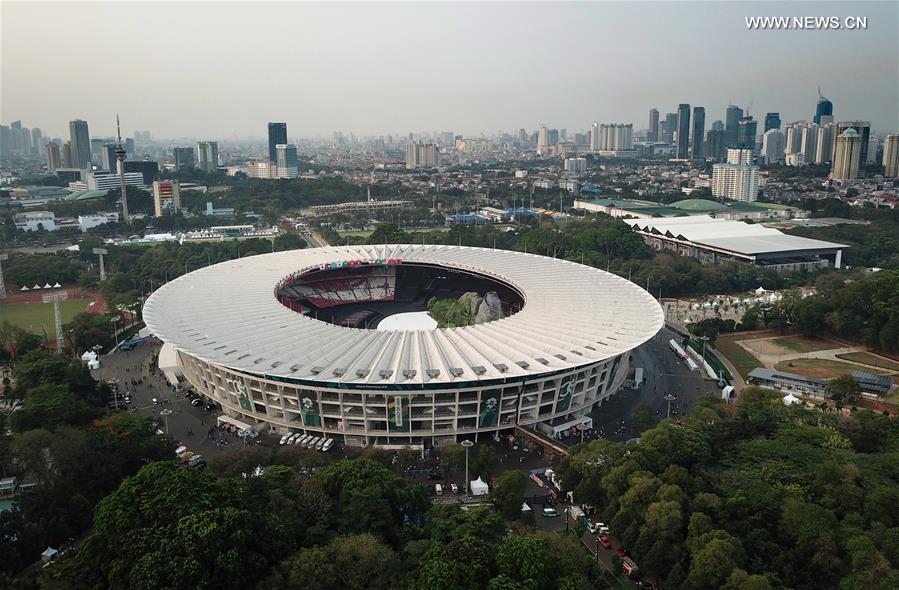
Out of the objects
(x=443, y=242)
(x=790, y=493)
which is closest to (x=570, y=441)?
(x=790, y=493)

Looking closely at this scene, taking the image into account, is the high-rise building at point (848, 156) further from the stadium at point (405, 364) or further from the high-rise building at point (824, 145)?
the stadium at point (405, 364)

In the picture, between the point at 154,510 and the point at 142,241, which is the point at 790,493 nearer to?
the point at 154,510

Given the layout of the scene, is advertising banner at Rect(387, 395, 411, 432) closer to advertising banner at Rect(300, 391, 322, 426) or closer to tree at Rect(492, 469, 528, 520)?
advertising banner at Rect(300, 391, 322, 426)

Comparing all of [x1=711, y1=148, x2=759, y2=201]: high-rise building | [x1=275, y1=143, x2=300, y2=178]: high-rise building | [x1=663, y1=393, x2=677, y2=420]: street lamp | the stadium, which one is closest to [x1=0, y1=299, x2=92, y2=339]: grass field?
the stadium

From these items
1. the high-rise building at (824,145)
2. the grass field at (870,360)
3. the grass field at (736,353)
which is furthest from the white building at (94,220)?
the high-rise building at (824,145)

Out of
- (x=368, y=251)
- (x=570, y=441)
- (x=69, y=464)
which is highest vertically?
(x=368, y=251)

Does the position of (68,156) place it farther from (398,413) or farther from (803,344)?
(803,344)
